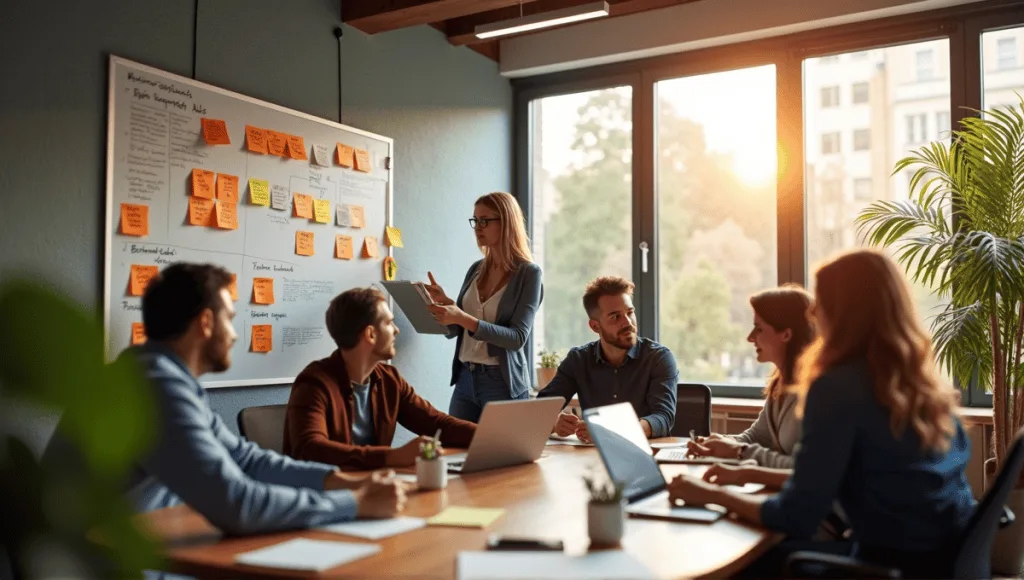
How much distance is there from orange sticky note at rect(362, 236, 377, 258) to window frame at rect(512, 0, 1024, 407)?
1.37 m

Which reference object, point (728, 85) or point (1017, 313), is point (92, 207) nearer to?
point (728, 85)

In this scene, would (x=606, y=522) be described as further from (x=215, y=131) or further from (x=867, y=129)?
(x=867, y=129)

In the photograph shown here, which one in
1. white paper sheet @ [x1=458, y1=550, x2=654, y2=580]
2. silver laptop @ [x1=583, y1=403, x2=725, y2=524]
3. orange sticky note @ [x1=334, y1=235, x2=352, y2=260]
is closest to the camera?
white paper sheet @ [x1=458, y1=550, x2=654, y2=580]

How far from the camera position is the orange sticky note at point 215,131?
10.5 ft

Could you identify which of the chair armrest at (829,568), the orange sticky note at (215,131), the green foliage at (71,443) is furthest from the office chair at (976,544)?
the orange sticky note at (215,131)

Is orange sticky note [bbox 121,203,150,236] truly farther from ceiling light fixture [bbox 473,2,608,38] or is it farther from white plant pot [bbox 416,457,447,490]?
ceiling light fixture [bbox 473,2,608,38]

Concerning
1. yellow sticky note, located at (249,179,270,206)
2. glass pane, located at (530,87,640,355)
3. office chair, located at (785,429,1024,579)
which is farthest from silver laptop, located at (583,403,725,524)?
glass pane, located at (530,87,640,355)

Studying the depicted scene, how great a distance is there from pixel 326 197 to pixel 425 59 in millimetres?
1141

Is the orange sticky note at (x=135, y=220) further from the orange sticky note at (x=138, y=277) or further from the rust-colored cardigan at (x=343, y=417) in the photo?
the rust-colored cardigan at (x=343, y=417)

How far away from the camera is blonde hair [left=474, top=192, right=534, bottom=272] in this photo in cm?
354

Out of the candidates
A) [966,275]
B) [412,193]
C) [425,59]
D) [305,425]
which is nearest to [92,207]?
[305,425]

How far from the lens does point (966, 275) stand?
11.1 ft

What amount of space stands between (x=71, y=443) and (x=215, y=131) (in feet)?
10.1

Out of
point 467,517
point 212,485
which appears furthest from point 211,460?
point 467,517
